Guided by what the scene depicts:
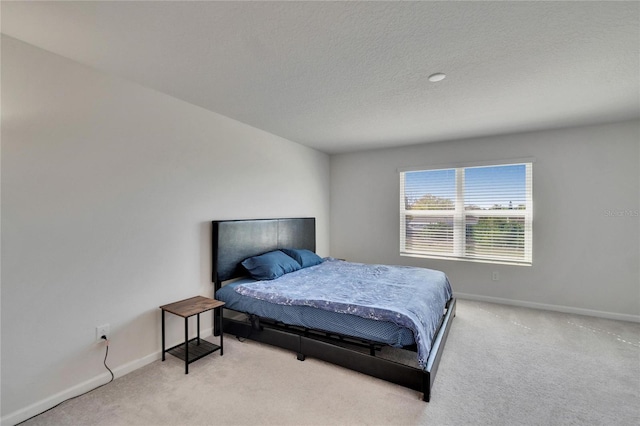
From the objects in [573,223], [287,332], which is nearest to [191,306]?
[287,332]

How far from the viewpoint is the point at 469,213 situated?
4.30 metres

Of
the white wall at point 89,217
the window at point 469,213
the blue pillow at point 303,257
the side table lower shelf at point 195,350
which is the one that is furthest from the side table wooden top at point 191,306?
the window at point 469,213

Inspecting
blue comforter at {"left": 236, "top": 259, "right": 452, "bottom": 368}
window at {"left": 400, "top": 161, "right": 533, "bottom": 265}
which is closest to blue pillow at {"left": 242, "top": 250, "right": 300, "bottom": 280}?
blue comforter at {"left": 236, "top": 259, "right": 452, "bottom": 368}

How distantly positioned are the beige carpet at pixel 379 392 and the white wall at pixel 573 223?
0.94 metres

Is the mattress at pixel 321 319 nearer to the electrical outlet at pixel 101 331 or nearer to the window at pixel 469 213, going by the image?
the electrical outlet at pixel 101 331

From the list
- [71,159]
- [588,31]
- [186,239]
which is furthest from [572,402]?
[71,159]

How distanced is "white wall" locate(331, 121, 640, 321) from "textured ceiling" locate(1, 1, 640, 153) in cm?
59

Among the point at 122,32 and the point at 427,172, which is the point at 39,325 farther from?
the point at 427,172

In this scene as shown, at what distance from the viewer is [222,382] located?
2182 mm

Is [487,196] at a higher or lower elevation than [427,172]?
lower

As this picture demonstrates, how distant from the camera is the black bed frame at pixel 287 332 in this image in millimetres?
2084

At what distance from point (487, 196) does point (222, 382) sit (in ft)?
13.5

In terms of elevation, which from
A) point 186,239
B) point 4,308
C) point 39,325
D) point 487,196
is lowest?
point 39,325

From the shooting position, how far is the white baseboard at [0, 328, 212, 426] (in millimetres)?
1767
